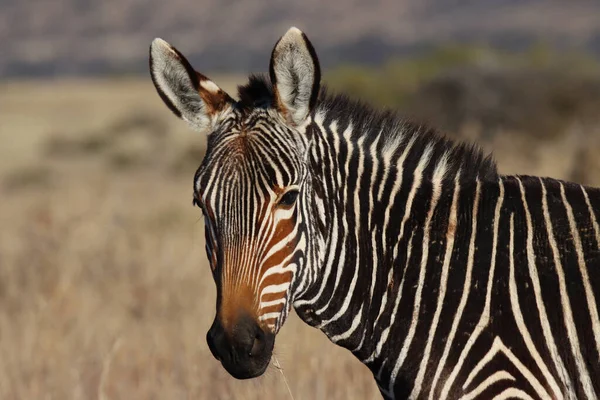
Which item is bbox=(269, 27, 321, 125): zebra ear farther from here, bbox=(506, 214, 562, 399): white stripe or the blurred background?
bbox=(506, 214, 562, 399): white stripe

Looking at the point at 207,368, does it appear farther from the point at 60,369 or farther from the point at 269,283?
the point at 269,283

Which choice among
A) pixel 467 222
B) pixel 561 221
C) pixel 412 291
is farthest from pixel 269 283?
pixel 561 221

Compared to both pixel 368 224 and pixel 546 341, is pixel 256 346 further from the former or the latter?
pixel 546 341

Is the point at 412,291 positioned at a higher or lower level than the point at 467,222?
lower

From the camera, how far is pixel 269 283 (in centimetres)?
419

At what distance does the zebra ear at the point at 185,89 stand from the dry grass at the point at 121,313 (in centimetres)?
118

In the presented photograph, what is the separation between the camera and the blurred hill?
14538 centimetres

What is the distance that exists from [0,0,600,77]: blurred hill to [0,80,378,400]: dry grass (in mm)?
117183

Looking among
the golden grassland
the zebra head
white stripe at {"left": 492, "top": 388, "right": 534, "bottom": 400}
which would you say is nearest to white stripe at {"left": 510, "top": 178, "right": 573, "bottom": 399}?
white stripe at {"left": 492, "top": 388, "right": 534, "bottom": 400}

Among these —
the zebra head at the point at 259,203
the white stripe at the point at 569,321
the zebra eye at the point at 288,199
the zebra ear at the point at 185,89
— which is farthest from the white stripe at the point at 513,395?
the zebra ear at the point at 185,89

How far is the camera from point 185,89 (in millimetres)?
4656

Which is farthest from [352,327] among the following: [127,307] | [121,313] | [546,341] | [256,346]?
[127,307]

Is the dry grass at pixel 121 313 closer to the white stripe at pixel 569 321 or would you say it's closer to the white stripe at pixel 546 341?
the white stripe at pixel 546 341

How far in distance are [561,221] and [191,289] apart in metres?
7.33
